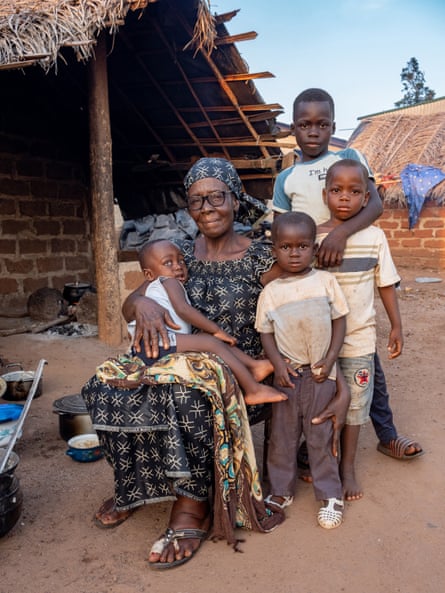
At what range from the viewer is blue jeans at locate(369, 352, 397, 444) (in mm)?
2539

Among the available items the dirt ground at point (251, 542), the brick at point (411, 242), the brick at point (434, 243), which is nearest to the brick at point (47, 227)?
the dirt ground at point (251, 542)

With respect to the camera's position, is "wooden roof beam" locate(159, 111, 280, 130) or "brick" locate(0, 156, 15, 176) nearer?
"wooden roof beam" locate(159, 111, 280, 130)

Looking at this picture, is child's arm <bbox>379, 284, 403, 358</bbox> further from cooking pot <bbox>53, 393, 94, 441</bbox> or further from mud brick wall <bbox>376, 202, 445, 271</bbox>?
mud brick wall <bbox>376, 202, 445, 271</bbox>

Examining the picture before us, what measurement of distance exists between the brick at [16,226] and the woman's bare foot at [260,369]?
4649 millimetres

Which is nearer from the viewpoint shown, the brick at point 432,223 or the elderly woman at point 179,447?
the elderly woman at point 179,447

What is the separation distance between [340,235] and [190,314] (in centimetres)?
73

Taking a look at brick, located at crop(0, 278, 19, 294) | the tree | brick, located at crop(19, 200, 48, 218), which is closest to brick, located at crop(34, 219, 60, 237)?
brick, located at crop(19, 200, 48, 218)

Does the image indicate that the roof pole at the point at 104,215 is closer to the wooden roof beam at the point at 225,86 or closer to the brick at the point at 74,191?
the wooden roof beam at the point at 225,86

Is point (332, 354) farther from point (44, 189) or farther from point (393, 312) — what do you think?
point (44, 189)

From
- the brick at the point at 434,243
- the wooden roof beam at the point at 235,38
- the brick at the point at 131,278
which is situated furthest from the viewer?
the brick at the point at 434,243

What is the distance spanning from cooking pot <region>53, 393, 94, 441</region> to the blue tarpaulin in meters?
7.97

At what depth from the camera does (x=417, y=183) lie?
30.0 feet

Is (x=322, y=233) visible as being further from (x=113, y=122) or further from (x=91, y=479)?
(x=113, y=122)

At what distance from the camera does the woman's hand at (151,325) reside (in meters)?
1.99
